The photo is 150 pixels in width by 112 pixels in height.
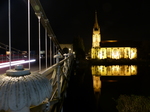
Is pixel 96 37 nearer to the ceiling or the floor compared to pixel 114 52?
nearer to the ceiling

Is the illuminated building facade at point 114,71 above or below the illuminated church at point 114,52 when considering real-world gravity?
below

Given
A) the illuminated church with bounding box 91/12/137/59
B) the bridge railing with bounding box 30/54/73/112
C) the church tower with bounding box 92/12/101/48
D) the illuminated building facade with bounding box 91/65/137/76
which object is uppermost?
the church tower with bounding box 92/12/101/48

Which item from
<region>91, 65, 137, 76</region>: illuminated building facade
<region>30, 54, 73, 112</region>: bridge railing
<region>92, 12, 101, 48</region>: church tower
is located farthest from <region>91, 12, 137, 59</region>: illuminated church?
<region>30, 54, 73, 112</region>: bridge railing

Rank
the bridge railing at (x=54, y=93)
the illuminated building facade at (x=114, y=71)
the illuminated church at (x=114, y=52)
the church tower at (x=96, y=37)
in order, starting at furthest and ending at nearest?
1. the church tower at (x=96, y=37)
2. the illuminated church at (x=114, y=52)
3. the illuminated building facade at (x=114, y=71)
4. the bridge railing at (x=54, y=93)

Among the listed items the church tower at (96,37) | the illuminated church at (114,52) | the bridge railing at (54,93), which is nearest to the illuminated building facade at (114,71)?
the bridge railing at (54,93)

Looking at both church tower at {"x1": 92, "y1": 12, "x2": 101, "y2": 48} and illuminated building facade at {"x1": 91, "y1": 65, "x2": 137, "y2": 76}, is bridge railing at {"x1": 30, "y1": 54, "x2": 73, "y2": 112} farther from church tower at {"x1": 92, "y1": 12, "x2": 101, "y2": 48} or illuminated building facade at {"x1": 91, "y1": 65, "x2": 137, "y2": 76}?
church tower at {"x1": 92, "y1": 12, "x2": 101, "y2": 48}

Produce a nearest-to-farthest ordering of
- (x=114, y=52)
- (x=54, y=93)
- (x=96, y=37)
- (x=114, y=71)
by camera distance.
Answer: (x=54, y=93) < (x=114, y=71) < (x=114, y=52) < (x=96, y=37)

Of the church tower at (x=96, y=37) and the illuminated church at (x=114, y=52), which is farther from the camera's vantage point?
the church tower at (x=96, y=37)

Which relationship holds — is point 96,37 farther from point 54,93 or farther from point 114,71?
point 54,93

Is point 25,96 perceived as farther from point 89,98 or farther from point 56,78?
point 89,98

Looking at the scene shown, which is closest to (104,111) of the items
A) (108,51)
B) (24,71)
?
(24,71)

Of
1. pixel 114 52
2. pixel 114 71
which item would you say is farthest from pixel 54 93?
pixel 114 52

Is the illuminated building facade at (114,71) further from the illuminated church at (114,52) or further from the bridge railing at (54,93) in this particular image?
the illuminated church at (114,52)

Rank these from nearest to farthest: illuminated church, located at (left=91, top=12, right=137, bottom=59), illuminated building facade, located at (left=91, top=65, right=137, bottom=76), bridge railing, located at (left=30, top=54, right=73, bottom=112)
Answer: bridge railing, located at (left=30, top=54, right=73, bottom=112) → illuminated building facade, located at (left=91, top=65, right=137, bottom=76) → illuminated church, located at (left=91, top=12, right=137, bottom=59)
